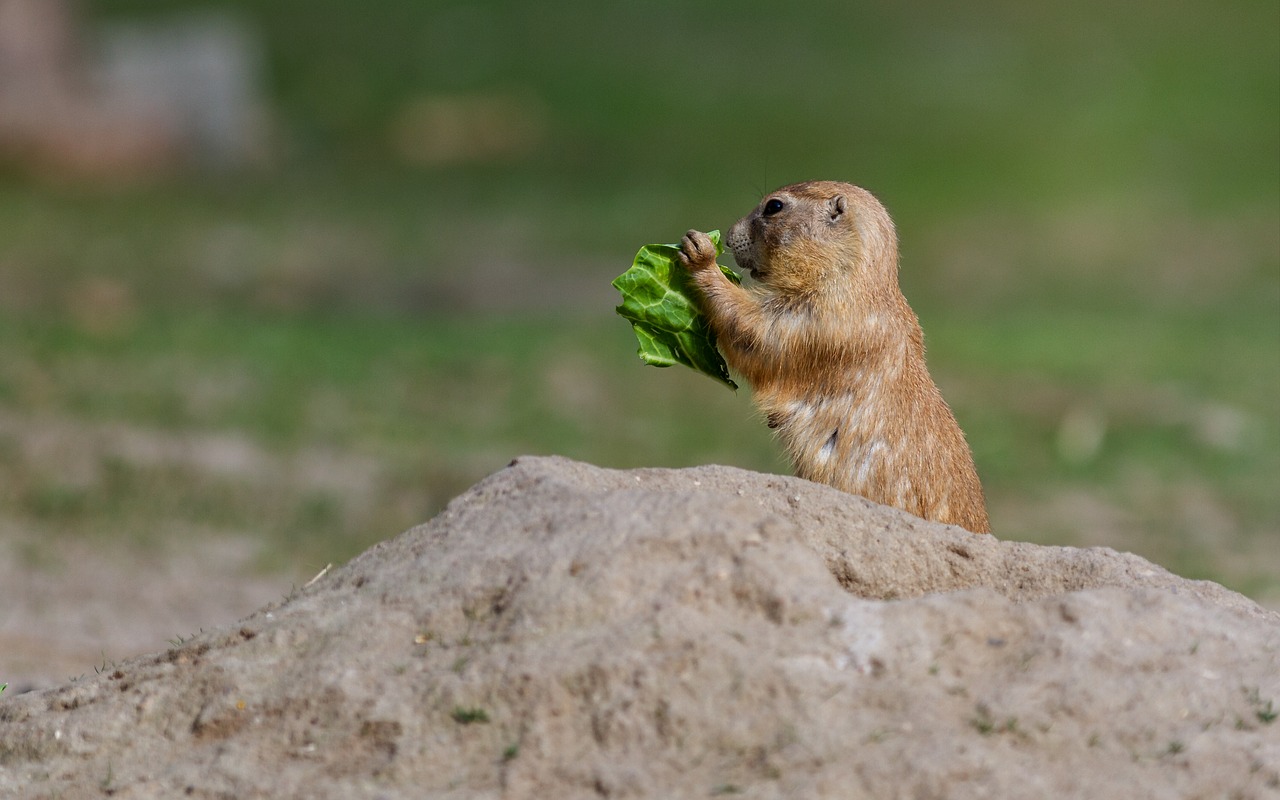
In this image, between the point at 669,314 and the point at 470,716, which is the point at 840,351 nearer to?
the point at 669,314

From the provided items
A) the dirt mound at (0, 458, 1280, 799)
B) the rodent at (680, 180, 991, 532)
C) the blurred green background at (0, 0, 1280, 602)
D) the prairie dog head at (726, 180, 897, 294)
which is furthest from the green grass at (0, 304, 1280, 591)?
the dirt mound at (0, 458, 1280, 799)

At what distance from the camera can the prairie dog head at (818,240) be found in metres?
6.34

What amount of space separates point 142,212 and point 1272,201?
615 inches

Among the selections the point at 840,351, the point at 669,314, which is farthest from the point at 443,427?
the point at 840,351

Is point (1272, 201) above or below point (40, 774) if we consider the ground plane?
above

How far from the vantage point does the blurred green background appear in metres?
11.3

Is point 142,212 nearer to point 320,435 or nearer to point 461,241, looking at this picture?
point 461,241

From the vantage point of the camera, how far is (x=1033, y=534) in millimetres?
11203

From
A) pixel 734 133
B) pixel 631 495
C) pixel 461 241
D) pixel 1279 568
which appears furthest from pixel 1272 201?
pixel 631 495

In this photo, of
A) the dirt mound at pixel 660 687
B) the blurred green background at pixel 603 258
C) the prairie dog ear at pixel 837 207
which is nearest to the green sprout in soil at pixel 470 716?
the dirt mound at pixel 660 687

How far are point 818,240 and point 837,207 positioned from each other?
0.17 m

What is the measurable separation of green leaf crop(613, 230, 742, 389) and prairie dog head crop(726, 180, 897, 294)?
17cm

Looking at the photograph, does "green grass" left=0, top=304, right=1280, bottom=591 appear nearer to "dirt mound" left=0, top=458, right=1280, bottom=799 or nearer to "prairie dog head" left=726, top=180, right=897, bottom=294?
"prairie dog head" left=726, top=180, right=897, bottom=294

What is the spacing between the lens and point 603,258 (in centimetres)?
1956
